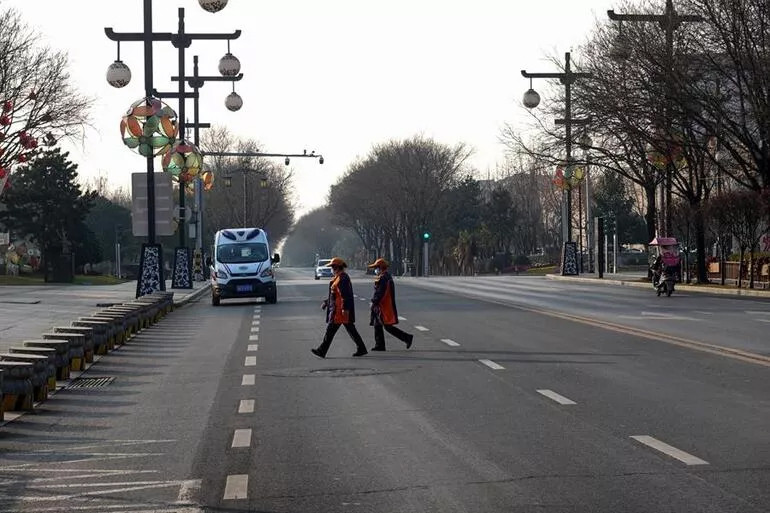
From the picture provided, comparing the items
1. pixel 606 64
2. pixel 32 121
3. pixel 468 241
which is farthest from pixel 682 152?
pixel 468 241

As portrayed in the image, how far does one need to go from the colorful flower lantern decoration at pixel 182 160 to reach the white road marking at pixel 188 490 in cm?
2681

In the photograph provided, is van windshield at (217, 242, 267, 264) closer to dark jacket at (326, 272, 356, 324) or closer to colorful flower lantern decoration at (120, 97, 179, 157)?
colorful flower lantern decoration at (120, 97, 179, 157)

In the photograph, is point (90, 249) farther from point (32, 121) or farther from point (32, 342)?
point (32, 342)

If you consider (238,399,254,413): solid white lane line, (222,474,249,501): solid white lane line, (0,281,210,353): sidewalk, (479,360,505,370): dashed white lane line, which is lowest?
(0,281,210,353): sidewalk

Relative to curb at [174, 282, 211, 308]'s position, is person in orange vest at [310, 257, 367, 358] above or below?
above

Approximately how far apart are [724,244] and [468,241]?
70.7 metres

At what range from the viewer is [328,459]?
9531mm

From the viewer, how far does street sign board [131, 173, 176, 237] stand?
37281 mm

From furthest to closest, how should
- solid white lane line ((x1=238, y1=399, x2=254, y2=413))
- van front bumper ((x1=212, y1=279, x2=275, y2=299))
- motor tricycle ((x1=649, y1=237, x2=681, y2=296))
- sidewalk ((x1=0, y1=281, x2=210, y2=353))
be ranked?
motor tricycle ((x1=649, y1=237, x2=681, y2=296)) < van front bumper ((x1=212, y1=279, x2=275, y2=299)) < sidewalk ((x1=0, y1=281, x2=210, y2=353)) < solid white lane line ((x1=238, y1=399, x2=254, y2=413))

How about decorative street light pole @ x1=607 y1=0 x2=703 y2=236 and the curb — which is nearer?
the curb

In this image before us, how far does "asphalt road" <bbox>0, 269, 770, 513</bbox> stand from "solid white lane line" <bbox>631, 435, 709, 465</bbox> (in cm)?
4

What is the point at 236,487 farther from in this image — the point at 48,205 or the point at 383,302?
the point at 48,205

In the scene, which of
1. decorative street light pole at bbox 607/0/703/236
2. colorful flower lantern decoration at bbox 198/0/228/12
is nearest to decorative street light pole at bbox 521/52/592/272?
decorative street light pole at bbox 607/0/703/236

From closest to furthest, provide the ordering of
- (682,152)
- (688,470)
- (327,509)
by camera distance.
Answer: (327,509), (688,470), (682,152)
